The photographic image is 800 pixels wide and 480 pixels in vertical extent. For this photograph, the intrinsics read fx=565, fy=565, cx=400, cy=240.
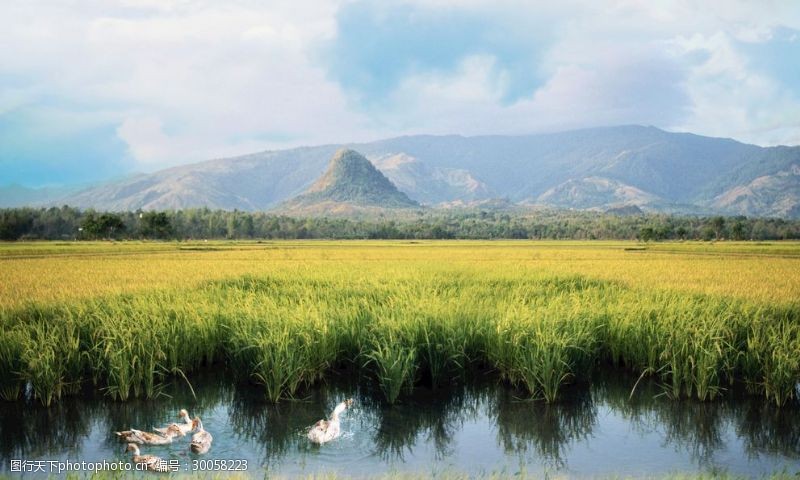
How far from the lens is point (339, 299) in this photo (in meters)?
15.8

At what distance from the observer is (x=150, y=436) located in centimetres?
763

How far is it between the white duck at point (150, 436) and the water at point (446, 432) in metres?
0.16

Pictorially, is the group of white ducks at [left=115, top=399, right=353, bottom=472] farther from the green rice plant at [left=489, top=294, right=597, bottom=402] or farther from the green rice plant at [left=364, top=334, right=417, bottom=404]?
the green rice plant at [left=489, top=294, right=597, bottom=402]

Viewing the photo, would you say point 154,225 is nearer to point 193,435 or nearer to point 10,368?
point 10,368

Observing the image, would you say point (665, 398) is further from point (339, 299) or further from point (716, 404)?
point (339, 299)

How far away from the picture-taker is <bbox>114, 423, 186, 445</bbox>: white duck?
25.0ft

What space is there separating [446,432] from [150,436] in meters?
4.18

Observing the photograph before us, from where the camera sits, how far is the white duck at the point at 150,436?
7613 mm

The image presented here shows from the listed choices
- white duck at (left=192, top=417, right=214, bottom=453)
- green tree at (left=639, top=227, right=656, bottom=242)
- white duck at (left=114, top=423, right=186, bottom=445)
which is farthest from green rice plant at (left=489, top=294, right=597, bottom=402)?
A: green tree at (left=639, top=227, right=656, bottom=242)

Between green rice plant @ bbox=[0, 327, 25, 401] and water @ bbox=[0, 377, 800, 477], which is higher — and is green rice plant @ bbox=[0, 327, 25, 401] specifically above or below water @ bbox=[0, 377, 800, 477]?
above

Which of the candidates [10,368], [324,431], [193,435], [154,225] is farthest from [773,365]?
[154,225]

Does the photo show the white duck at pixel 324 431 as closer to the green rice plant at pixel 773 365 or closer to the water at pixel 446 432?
the water at pixel 446 432

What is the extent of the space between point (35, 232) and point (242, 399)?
117 meters

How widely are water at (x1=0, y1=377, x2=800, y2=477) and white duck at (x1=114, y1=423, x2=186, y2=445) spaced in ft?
0.51
